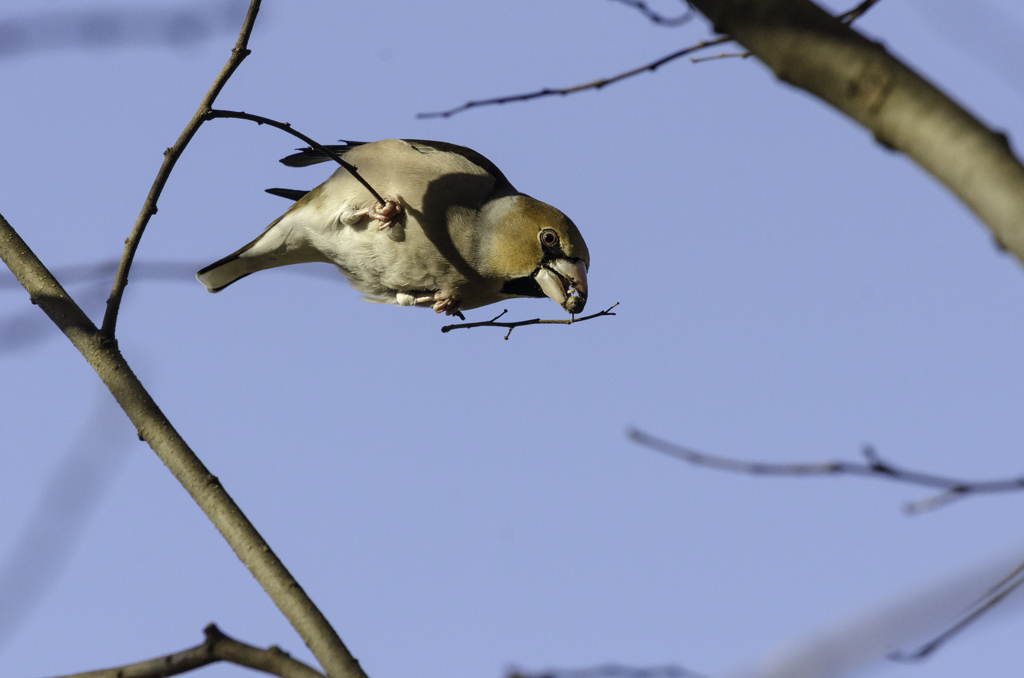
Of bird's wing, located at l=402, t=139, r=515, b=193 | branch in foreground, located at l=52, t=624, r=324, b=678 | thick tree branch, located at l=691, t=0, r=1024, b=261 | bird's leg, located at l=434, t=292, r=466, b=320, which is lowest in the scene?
branch in foreground, located at l=52, t=624, r=324, b=678

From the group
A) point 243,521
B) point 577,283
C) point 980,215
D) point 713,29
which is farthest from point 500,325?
point 980,215

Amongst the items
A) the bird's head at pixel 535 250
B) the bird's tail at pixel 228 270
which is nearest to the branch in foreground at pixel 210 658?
the bird's head at pixel 535 250

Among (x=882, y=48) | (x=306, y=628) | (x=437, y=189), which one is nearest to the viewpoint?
(x=882, y=48)

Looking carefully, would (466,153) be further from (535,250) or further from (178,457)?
(178,457)

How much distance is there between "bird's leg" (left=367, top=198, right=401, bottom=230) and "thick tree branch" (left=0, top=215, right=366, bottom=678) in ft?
5.44

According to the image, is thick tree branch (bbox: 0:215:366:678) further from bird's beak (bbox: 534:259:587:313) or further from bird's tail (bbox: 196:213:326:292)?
bird's beak (bbox: 534:259:587:313)

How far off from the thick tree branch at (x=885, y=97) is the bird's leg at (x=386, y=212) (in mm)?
3033

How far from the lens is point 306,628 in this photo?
7.86ft

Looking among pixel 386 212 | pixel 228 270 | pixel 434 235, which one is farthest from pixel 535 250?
pixel 228 270

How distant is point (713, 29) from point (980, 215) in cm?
53

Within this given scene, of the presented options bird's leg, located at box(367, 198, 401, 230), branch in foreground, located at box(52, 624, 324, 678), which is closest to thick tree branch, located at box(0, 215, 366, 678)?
branch in foreground, located at box(52, 624, 324, 678)

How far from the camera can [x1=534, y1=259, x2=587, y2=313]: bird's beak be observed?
451 cm

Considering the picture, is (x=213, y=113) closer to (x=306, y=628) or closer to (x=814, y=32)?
(x=306, y=628)

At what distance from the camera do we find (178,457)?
2.71 metres
